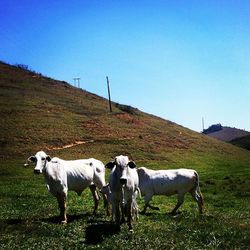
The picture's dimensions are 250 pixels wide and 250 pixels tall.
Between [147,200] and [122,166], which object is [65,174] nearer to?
[122,166]

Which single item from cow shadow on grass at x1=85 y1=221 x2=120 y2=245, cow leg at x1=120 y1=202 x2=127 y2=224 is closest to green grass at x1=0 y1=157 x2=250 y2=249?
cow shadow on grass at x1=85 y1=221 x2=120 y2=245

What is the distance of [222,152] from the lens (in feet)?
310

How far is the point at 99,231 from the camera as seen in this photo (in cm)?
1623

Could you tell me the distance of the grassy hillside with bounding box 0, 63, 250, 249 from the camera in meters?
14.9

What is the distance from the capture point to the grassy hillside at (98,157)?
49.0 ft

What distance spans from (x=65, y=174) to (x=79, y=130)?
63454 mm

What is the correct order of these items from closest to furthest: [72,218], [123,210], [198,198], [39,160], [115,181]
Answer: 1. [115,181]
2. [123,210]
3. [39,160]
4. [72,218]
5. [198,198]

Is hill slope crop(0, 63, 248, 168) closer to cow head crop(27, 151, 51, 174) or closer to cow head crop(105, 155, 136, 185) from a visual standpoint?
cow head crop(27, 151, 51, 174)

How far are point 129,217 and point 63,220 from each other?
134 inches

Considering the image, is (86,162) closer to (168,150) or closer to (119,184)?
(119,184)

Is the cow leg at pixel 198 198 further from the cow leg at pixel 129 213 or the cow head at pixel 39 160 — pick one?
the cow head at pixel 39 160

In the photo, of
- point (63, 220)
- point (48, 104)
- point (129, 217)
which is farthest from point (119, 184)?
point (48, 104)

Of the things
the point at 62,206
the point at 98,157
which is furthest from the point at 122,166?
the point at 98,157

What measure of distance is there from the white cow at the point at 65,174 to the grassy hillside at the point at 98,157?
3.87 feet
